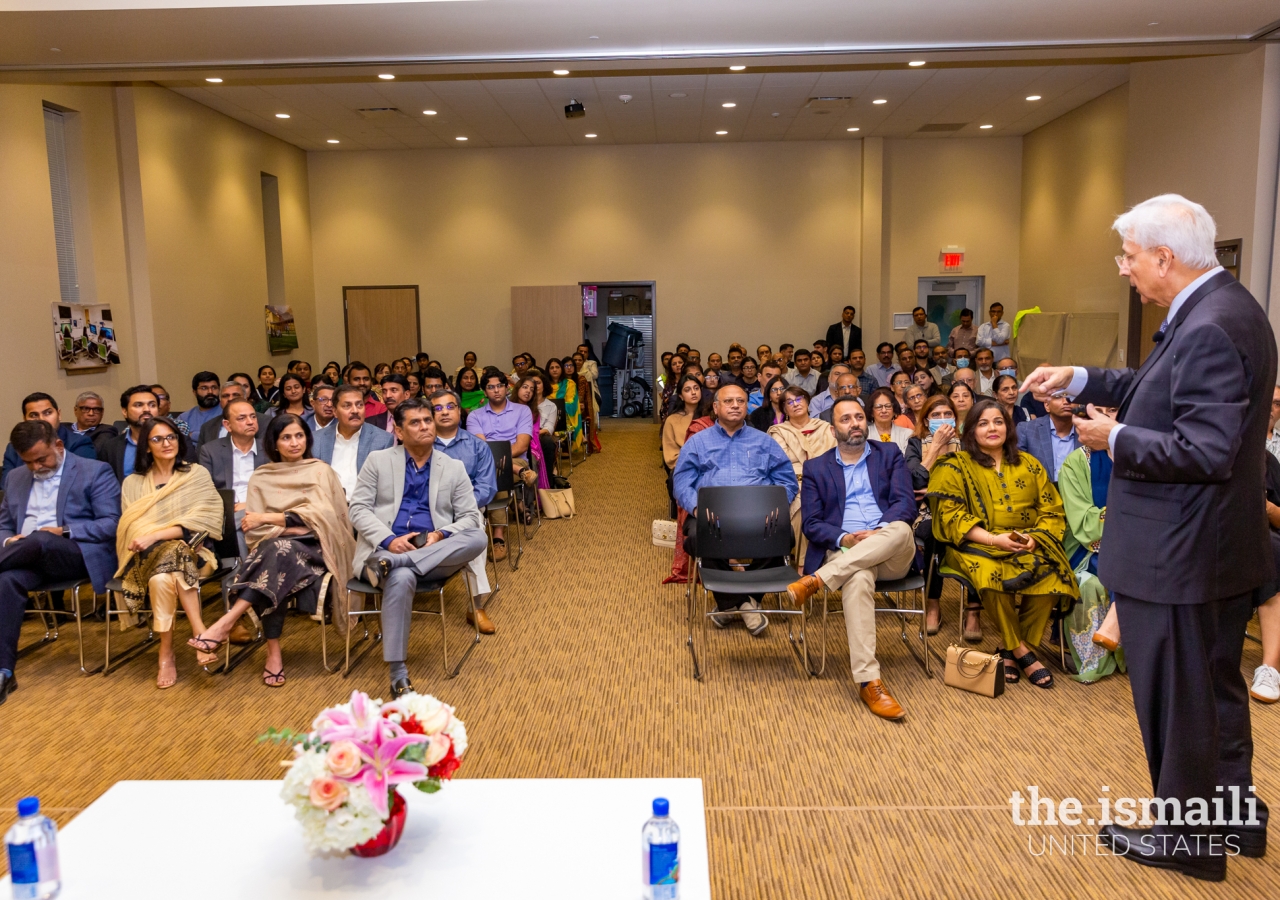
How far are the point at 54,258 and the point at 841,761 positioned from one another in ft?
27.6

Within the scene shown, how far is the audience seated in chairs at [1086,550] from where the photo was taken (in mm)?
4246

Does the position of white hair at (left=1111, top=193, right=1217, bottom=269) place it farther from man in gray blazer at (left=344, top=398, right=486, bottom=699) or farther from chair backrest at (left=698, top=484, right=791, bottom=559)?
man in gray blazer at (left=344, top=398, right=486, bottom=699)

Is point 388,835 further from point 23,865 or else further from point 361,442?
point 361,442

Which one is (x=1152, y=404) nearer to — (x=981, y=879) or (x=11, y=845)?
(x=981, y=879)

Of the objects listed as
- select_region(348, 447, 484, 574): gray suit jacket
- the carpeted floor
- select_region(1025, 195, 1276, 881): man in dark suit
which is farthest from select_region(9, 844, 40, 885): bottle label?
select_region(348, 447, 484, 574): gray suit jacket

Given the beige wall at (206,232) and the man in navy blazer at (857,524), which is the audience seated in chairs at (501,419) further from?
the beige wall at (206,232)

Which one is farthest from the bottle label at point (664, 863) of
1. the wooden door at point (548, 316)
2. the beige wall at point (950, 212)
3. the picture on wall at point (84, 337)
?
the beige wall at point (950, 212)

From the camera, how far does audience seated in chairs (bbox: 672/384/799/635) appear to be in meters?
5.03

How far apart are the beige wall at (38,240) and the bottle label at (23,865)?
6.97m

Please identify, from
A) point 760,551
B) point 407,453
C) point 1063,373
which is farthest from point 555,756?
point 1063,373

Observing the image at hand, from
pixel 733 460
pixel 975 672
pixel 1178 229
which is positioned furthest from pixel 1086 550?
pixel 1178 229

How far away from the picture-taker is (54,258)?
8.33m

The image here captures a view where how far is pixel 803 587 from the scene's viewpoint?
4.25 metres

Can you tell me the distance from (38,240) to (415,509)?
18.9 feet
